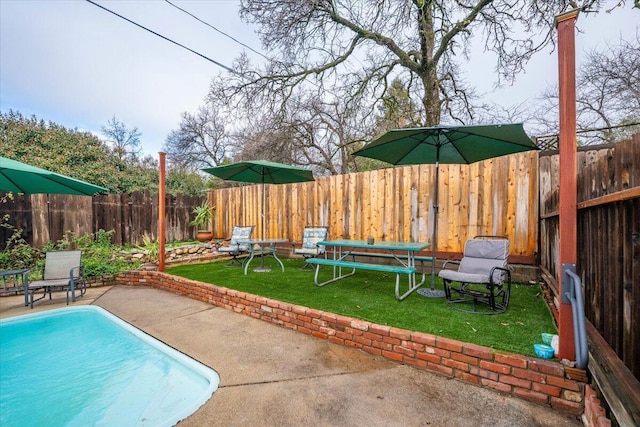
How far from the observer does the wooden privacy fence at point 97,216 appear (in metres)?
6.17

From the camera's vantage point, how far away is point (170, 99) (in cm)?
1149

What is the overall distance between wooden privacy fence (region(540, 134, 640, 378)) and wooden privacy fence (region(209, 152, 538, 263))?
228 centimetres

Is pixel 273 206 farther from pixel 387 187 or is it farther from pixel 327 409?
pixel 327 409

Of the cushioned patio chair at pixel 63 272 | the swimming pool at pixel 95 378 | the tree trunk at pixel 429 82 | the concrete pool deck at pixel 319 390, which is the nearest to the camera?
the concrete pool deck at pixel 319 390

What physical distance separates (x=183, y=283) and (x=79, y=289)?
214 cm

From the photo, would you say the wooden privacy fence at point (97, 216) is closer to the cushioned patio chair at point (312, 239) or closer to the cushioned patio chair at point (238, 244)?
the cushioned patio chair at point (238, 244)

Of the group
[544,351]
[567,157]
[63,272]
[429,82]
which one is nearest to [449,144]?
[567,157]

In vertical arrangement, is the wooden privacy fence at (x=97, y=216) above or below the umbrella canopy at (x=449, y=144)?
below

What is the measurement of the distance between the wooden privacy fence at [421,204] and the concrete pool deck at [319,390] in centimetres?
308

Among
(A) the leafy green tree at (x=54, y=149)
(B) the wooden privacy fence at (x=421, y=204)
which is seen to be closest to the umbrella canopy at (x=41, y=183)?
(B) the wooden privacy fence at (x=421, y=204)

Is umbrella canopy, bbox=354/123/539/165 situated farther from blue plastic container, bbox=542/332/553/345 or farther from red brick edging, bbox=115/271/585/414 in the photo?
red brick edging, bbox=115/271/585/414

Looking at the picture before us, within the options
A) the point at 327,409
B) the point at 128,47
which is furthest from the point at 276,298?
the point at 128,47

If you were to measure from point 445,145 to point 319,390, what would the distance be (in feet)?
10.8

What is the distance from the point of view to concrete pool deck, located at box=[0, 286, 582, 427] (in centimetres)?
180
